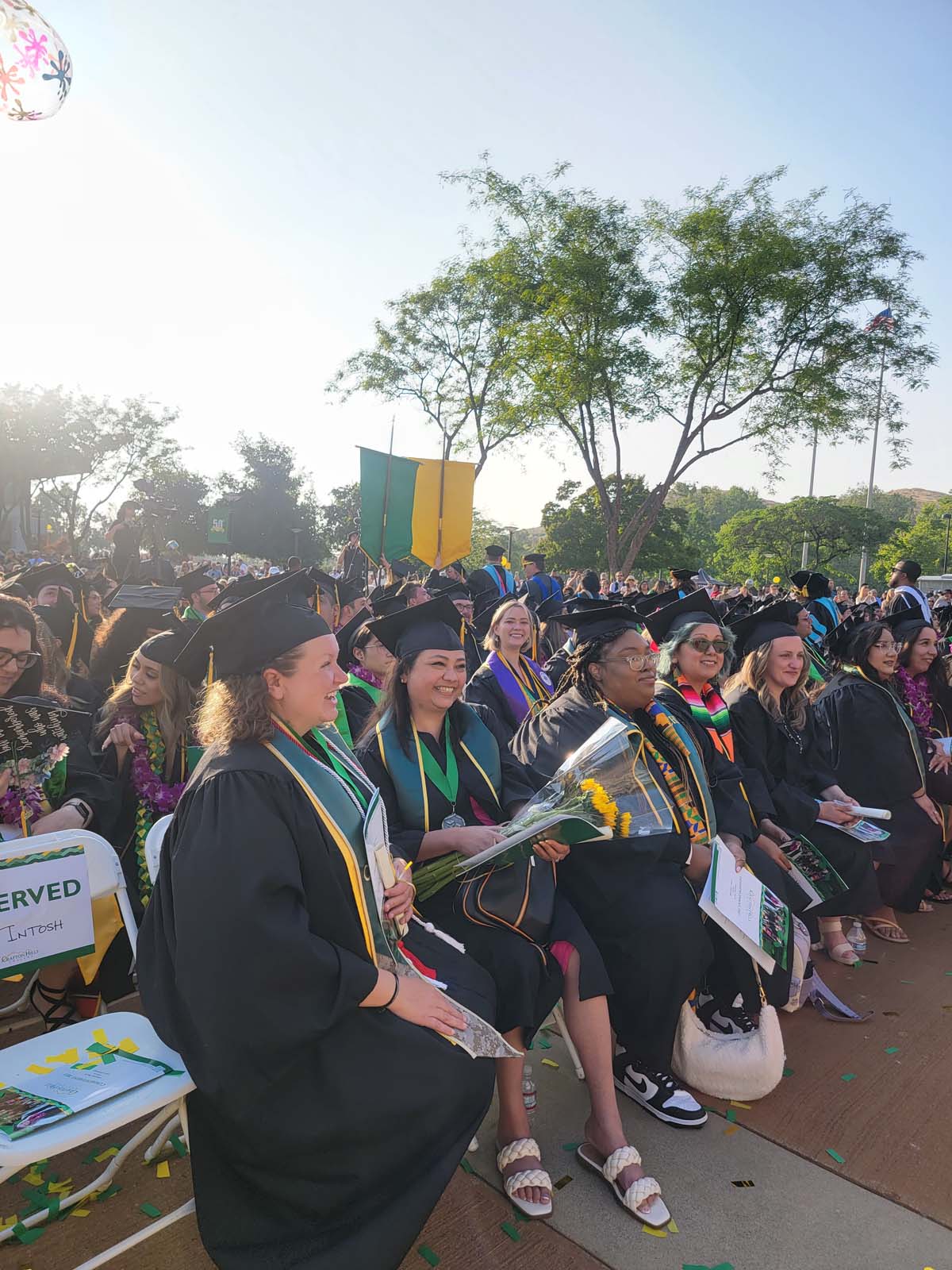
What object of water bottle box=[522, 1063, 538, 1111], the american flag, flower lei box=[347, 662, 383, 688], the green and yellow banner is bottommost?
water bottle box=[522, 1063, 538, 1111]

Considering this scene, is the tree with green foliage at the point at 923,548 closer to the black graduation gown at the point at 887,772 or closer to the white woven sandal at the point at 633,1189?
the black graduation gown at the point at 887,772

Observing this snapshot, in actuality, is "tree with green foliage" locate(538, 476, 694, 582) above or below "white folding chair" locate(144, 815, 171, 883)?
above

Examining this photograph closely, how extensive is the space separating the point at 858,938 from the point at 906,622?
90.7 inches

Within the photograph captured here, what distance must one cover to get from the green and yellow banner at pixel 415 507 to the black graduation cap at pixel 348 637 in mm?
3362

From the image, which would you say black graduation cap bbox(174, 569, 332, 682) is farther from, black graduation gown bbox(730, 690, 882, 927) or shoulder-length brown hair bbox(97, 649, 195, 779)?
black graduation gown bbox(730, 690, 882, 927)

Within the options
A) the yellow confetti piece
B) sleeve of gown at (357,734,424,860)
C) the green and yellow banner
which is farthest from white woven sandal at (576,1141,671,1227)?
the green and yellow banner

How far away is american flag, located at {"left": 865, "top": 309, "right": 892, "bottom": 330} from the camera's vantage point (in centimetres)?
1819

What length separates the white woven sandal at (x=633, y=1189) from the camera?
259cm

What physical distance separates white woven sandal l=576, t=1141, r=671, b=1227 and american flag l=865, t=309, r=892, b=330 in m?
19.2

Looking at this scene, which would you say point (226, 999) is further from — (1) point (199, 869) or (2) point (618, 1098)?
(2) point (618, 1098)

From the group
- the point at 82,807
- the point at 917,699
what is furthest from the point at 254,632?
the point at 917,699

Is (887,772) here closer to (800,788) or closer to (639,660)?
(800,788)

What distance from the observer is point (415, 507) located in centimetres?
1038

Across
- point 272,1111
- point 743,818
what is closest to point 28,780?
point 272,1111
